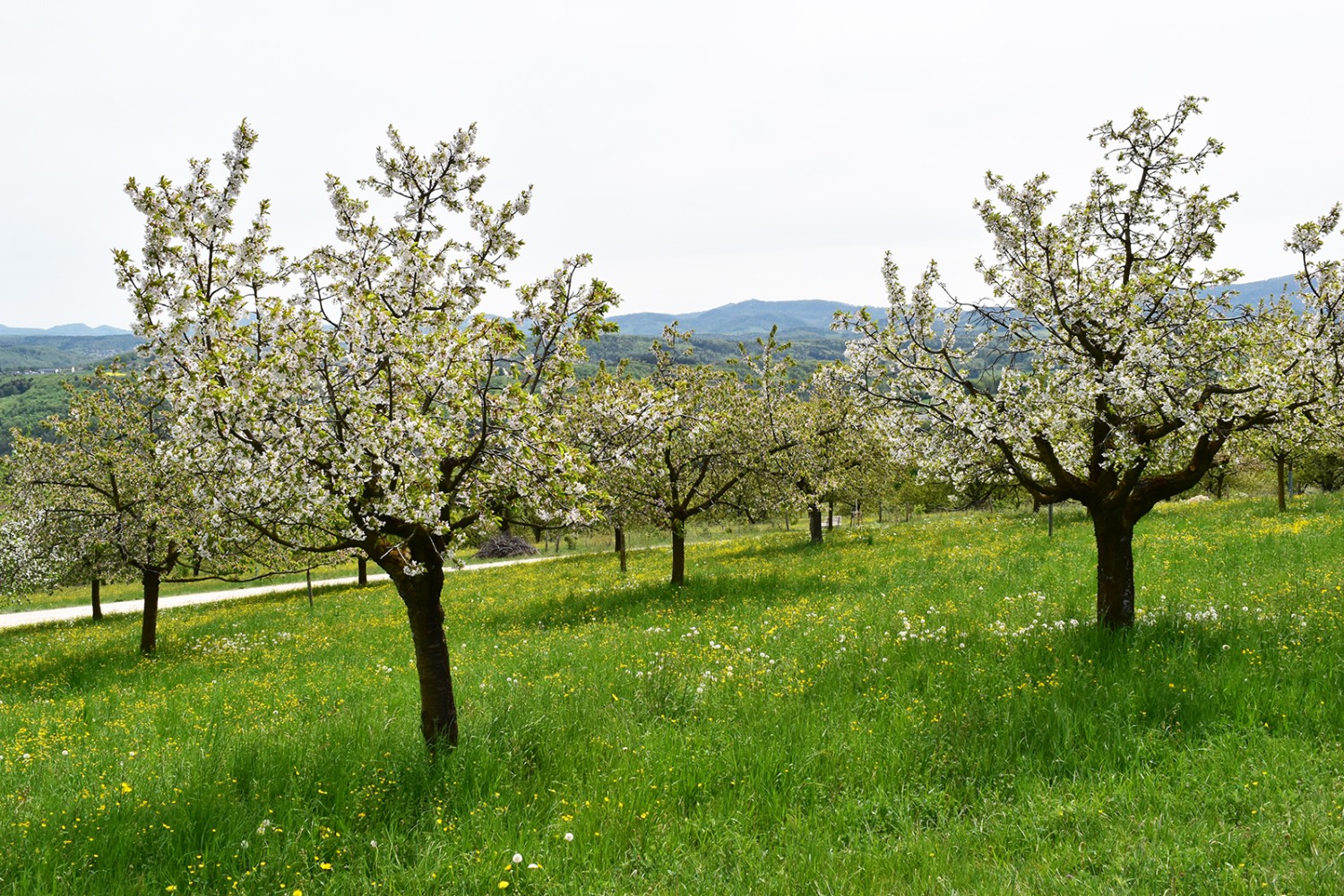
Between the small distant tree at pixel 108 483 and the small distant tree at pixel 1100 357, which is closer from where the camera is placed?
the small distant tree at pixel 1100 357

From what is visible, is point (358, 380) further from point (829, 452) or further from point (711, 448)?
point (829, 452)

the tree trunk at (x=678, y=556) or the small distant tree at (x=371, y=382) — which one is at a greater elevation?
the small distant tree at (x=371, y=382)

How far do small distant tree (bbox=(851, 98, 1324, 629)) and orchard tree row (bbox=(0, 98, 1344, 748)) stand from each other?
43 mm

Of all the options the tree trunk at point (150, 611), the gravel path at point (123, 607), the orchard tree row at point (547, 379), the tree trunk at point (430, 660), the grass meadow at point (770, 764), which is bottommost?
the gravel path at point (123, 607)

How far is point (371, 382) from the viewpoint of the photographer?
763 centimetres

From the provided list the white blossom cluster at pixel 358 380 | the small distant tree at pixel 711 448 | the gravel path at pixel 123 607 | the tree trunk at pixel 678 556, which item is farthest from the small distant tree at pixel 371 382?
the gravel path at pixel 123 607

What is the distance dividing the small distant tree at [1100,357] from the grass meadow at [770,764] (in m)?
2.60

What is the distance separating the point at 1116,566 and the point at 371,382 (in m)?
11.5

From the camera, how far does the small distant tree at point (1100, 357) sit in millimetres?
10008

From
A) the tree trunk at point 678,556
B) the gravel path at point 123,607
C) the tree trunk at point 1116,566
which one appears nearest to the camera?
the tree trunk at point 1116,566

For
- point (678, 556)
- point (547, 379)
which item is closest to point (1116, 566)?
point (547, 379)

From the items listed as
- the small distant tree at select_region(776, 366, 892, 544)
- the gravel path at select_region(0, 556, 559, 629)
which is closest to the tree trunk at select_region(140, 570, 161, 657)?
the gravel path at select_region(0, 556, 559, 629)

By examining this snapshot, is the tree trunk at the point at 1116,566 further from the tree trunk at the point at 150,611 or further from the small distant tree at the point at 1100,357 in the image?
the tree trunk at the point at 150,611

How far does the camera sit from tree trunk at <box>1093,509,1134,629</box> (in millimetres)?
11117
